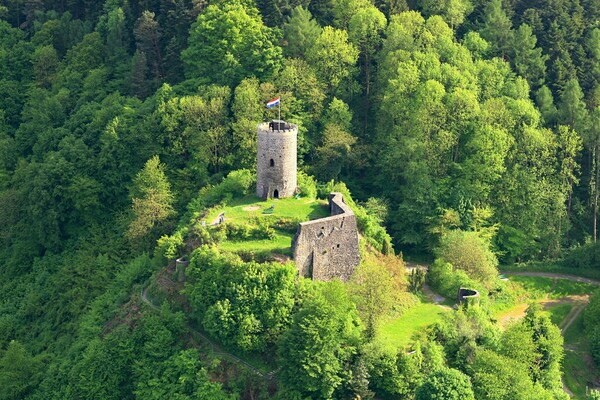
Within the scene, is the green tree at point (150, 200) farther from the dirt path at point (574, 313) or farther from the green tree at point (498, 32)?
the green tree at point (498, 32)

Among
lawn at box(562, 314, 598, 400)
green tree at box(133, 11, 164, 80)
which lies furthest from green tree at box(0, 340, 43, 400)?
lawn at box(562, 314, 598, 400)

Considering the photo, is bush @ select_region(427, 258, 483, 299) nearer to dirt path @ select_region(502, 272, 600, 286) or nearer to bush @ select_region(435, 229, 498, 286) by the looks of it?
bush @ select_region(435, 229, 498, 286)

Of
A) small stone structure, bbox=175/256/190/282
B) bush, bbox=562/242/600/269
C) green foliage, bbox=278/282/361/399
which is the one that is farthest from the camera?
bush, bbox=562/242/600/269

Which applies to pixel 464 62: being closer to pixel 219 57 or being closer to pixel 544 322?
pixel 219 57

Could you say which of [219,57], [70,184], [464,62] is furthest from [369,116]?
[70,184]

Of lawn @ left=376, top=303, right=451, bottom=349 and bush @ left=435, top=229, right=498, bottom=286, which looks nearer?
lawn @ left=376, top=303, right=451, bottom=349

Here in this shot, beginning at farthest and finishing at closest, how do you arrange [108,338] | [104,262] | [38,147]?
[38,147], [104,262], [108,338]

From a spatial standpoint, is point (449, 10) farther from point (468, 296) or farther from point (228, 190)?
point (468, 296)
